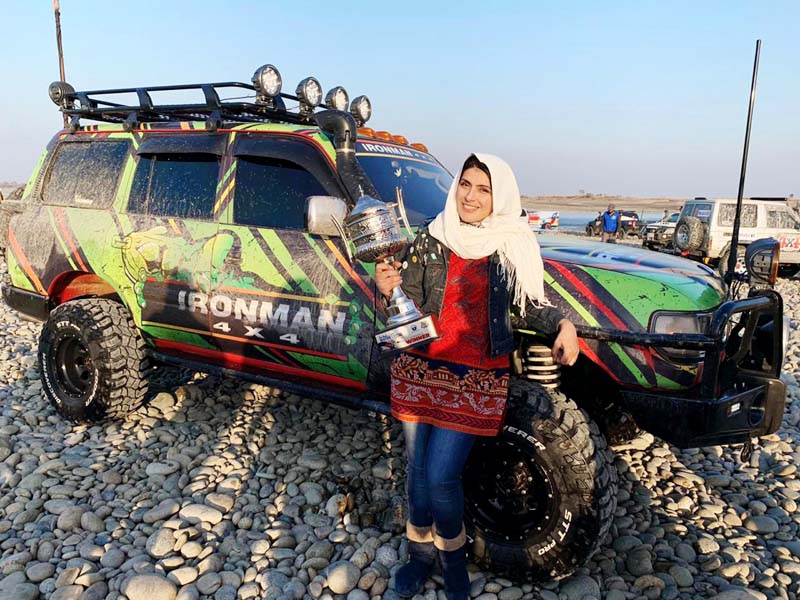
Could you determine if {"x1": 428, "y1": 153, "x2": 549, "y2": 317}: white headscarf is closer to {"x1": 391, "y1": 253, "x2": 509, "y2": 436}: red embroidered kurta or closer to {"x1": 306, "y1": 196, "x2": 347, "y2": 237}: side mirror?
{"x1": 391, "y1": 253, "x2": 509, "y2": 436}: red embroidered kurta

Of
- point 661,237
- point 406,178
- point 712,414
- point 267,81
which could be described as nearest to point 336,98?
point 267,81

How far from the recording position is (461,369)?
7.88 feet

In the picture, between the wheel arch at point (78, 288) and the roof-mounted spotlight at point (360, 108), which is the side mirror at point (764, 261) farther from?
the wheel arch at point (78, 288)

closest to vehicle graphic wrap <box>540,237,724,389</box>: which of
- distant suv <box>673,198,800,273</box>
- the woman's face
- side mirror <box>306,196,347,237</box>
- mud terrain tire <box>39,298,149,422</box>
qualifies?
the woman's face

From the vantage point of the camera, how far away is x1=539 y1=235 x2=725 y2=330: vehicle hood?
271cm

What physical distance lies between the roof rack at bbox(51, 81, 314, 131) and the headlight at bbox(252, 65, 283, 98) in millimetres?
39

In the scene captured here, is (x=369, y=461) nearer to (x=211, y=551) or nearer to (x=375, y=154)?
(x=211, y=551)

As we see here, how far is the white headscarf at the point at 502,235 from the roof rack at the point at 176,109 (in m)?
2.17

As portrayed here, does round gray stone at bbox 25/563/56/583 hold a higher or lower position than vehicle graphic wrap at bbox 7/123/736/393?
lower

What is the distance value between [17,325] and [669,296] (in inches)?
301

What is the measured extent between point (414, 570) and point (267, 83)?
3.31 meters

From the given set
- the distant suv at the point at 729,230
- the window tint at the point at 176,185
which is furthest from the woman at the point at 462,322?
the distant suv at the point at 729,230

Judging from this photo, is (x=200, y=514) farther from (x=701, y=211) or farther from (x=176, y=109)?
(x=701, y=211)

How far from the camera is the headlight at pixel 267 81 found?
4.18m
